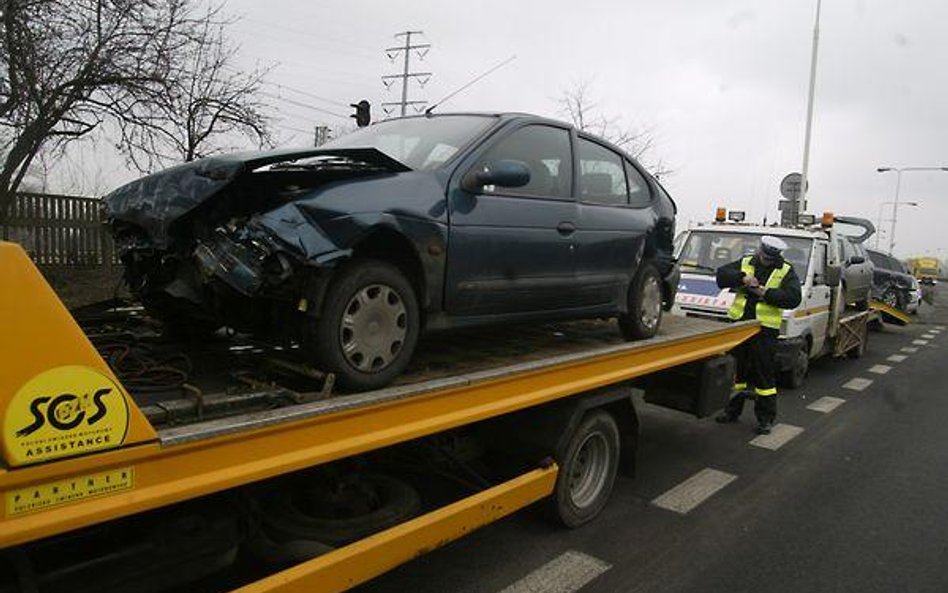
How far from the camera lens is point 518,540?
171 inches

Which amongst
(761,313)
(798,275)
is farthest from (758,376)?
(798,275)

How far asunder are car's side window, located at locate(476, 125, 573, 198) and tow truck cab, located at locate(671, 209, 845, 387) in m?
4.63

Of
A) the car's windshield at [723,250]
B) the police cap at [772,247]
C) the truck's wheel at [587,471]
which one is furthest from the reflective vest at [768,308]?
the truck's wheel at [587,471]

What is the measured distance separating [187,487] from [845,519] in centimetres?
437

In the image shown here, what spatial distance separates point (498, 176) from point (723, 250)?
6.97 m

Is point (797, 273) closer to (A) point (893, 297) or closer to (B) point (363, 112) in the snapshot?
(B) point (363, 112)

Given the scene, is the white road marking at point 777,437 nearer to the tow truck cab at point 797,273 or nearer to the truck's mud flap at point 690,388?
the truck's mud flap at point 690,388

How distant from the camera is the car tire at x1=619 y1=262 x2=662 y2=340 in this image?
17.2 feet

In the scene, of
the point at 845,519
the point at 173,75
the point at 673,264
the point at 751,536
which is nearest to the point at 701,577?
the point at 751,536

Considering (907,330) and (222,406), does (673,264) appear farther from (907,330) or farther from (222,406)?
(907,330)

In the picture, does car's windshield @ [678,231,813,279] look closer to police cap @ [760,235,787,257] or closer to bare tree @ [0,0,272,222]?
police cap @ [760,235,787,257]

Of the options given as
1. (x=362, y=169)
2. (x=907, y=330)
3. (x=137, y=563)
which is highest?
(x=362, y=169)

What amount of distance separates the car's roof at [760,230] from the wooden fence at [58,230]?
27.7ft

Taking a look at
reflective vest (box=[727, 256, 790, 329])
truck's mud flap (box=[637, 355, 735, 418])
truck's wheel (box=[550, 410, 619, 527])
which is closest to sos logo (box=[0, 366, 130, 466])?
truck's wheel (box=[550, 410, 619, 527])
